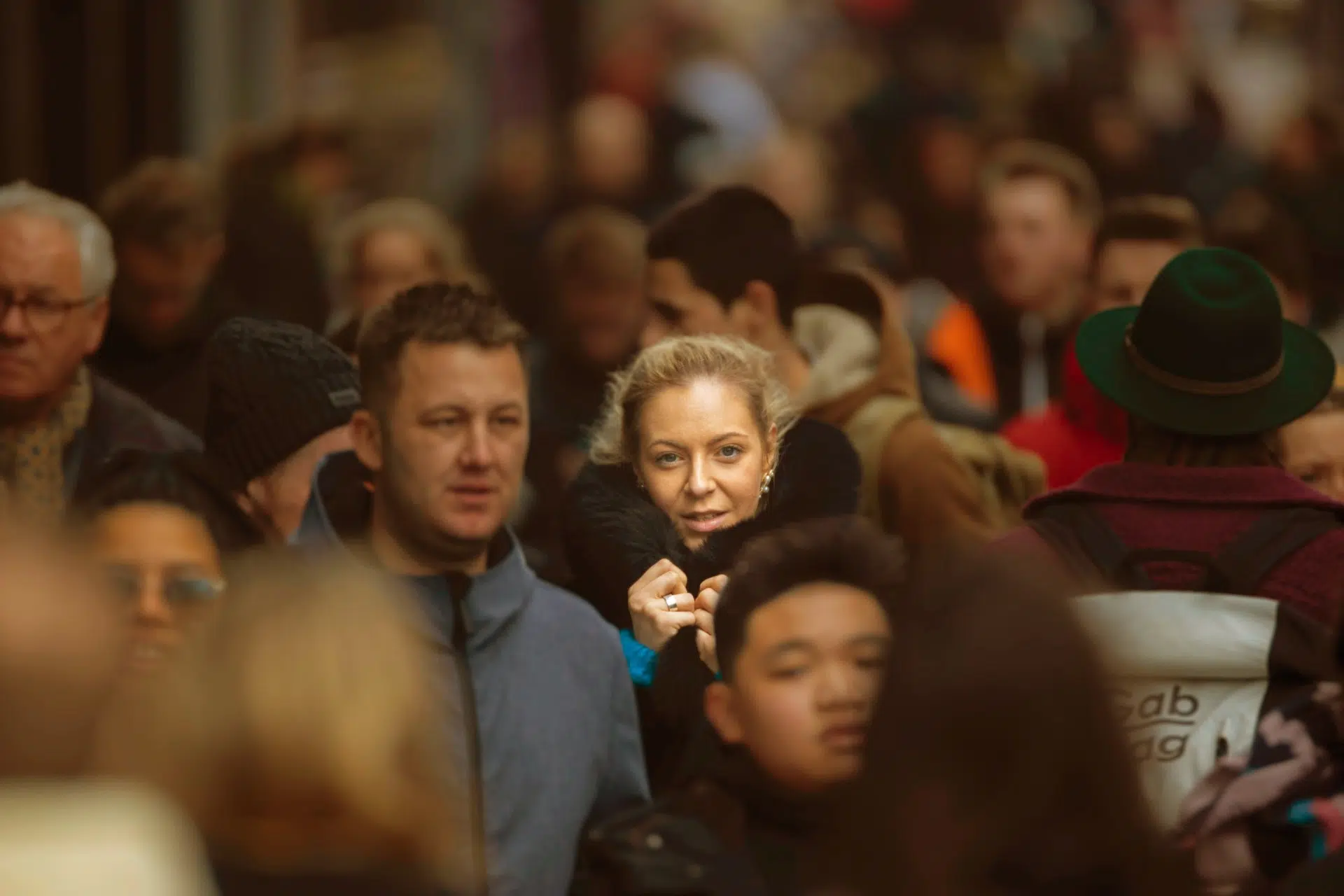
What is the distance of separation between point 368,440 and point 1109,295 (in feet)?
9.09

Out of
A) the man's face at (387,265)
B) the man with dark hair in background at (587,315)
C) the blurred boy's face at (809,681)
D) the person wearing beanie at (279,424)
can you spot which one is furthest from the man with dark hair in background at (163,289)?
the blurred boy's face at (809,681)

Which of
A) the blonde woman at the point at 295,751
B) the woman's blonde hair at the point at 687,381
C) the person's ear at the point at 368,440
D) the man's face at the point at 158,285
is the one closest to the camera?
the blonde woman at the point at 295,751

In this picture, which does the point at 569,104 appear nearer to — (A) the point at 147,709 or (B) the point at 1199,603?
(B) the point at 1199,603

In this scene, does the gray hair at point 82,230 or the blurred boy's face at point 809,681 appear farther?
the gray hair at point 82,230

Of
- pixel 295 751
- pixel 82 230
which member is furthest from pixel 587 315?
pixel 295 751

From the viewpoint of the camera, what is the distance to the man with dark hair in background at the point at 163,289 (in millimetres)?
7758

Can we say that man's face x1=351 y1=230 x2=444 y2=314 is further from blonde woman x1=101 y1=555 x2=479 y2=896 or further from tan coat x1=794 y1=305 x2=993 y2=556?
blonde woman x1=101 y1=555 x2=479 y2=896

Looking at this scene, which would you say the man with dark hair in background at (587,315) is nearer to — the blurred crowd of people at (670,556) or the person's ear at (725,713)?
the blurred crowd of people at (670,556)

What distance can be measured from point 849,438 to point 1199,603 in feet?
5.06

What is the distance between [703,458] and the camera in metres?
5.82

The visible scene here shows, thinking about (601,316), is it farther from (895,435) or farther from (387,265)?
(895,435)

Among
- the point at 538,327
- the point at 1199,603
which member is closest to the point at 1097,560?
the point at 1199,603

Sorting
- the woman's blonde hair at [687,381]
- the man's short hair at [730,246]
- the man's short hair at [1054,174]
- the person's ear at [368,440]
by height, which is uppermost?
the man's short hair at [1054,174]

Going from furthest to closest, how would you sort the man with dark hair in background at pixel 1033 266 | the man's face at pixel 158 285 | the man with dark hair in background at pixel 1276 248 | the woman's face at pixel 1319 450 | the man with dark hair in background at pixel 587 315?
the man with dark hair in background at pixel 1033 266, the man with dark hair in background at pixel 587 315, the man with dark hair in background at pixel 1276 248, the man's face at pixel 158 285, the woman's face at pixel 1319 450
